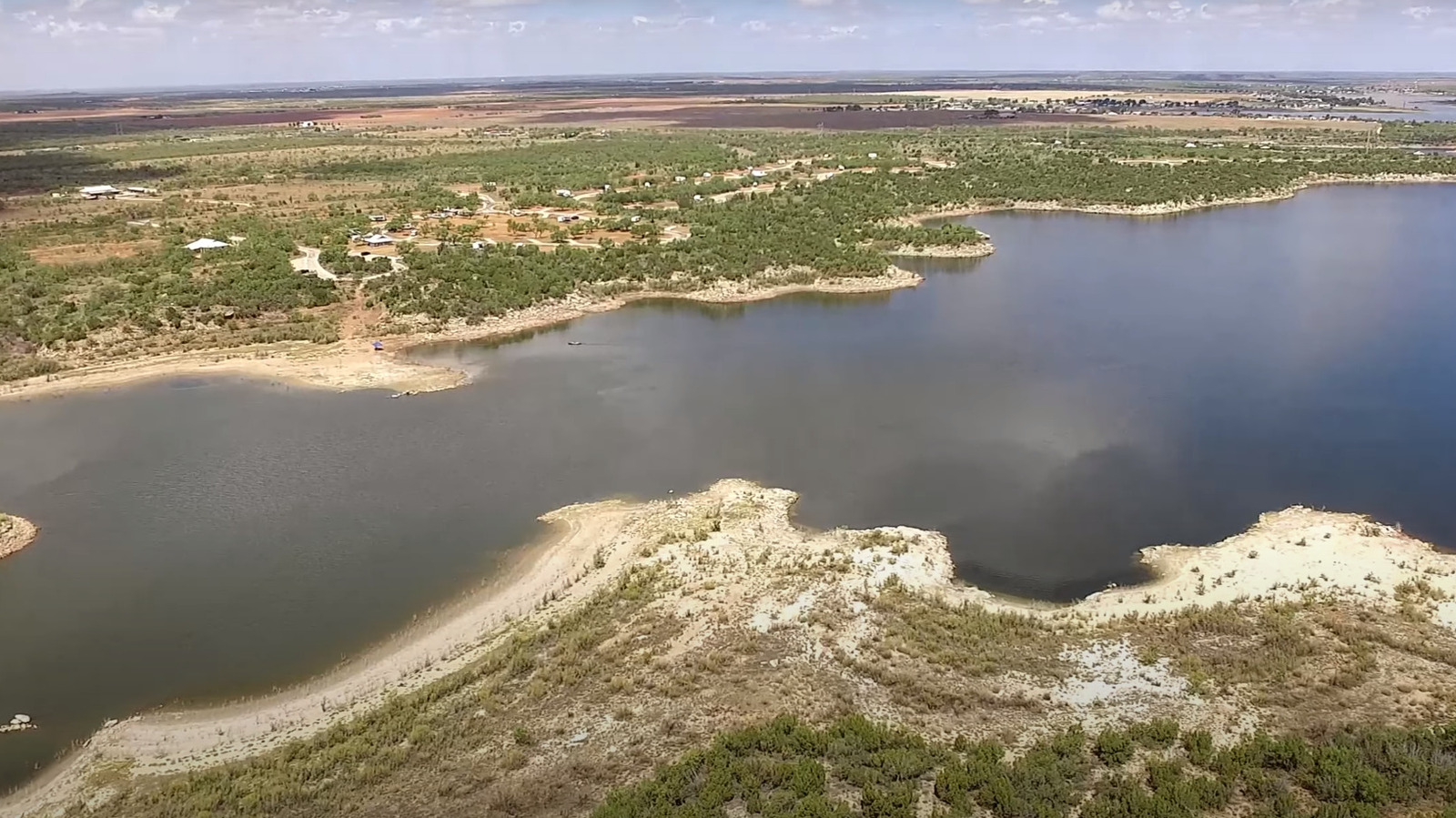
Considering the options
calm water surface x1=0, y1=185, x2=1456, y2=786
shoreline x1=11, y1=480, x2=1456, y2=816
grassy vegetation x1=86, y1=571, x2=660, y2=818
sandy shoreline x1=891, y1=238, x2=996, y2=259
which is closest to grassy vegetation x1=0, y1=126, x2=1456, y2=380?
sandy shoreline x1=891, y1=238, x2=996, y2=259

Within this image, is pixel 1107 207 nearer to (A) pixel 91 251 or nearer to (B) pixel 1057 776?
(B) pixel 1057 776

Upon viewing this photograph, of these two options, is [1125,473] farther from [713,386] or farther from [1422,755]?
[713,386]

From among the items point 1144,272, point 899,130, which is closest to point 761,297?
point 1144,272

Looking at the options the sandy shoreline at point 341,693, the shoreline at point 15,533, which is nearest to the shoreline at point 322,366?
the shoreline at point 15,533

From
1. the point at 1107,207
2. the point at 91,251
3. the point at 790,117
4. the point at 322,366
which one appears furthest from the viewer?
the point at 790,117

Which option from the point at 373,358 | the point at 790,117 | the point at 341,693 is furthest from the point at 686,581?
the point at 790,117

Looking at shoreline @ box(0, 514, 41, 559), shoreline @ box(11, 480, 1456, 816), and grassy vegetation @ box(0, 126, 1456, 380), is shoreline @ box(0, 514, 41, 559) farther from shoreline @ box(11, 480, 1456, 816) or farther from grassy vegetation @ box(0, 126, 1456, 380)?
grassy vegetation @ box(0, 126, 1456, 380)

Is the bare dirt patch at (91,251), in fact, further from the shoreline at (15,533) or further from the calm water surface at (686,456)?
the shoreline at (15,533)
